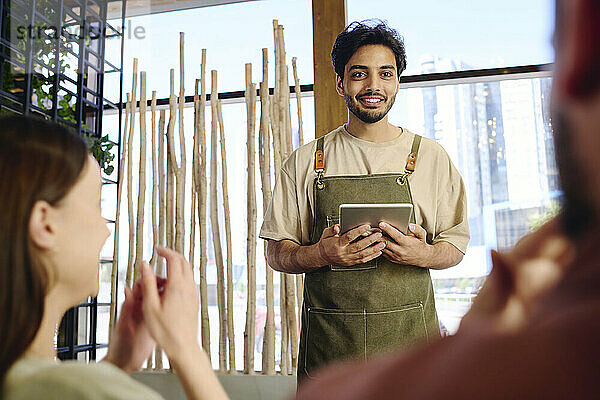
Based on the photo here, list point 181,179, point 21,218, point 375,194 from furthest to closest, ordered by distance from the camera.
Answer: point 181,179 → point 375,194 → point 21,218

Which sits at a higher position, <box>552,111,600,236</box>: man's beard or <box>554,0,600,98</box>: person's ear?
<box>554,0,600,98</box>: person's ear

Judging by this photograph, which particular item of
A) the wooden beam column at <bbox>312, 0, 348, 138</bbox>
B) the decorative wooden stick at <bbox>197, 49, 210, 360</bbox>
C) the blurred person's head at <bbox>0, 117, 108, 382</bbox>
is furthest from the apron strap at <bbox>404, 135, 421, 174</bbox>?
the decorative wooden stick at <bbox>197, 49, 210, 360</bbox>

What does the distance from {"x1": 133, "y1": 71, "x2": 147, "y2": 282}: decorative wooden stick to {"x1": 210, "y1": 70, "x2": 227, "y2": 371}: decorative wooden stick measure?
0.52 meters

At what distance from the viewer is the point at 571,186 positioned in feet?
0.35

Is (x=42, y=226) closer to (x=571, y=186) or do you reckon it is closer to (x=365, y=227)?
(x=571, y=186)

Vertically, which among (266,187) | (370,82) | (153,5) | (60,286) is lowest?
(60,286)

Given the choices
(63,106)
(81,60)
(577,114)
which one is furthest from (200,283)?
(577,114)

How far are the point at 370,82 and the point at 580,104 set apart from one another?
1.87 m

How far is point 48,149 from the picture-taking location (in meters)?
0.81

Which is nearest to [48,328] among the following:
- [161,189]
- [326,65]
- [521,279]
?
[521,279]

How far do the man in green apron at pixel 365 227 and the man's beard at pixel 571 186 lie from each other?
5.07ft

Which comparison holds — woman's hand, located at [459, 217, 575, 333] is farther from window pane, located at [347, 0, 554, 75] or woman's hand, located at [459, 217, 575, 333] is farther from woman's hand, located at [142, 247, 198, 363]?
window pane, located at [347, 0, 554, 75]

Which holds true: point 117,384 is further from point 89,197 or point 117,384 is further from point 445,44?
point 445,44

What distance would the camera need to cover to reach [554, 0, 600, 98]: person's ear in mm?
102
